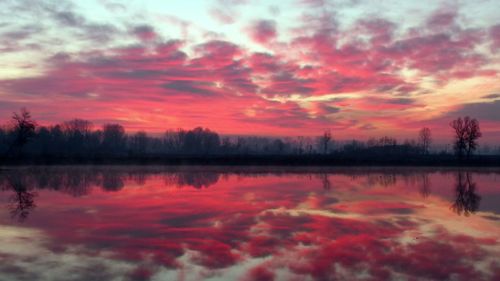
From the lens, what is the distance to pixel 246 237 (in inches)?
614

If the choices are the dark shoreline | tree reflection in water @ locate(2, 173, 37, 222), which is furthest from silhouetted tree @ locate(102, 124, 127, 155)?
tree reflection in water @ locate(2, 173, 37, 222)

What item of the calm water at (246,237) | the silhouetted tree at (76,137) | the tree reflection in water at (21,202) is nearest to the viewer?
the calm water at (246,237)

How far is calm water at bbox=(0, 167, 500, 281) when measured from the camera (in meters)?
11.5

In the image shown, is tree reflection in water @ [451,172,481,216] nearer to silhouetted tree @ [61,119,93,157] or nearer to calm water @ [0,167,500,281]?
calm water @ [0,167,500,281]

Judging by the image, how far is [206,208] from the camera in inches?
900

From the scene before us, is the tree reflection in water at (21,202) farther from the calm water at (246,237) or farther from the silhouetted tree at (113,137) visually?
the silhouetted tree at (113,137)

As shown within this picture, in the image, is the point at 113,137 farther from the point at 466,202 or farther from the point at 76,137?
the point at 466,202

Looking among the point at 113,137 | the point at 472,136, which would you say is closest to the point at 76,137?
the point at 113,137

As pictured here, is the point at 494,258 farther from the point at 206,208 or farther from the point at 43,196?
the point at 43,196

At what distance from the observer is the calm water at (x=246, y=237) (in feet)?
37.7

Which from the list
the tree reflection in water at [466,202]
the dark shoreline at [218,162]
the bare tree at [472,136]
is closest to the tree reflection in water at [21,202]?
the tree reflection in water at [466,202]

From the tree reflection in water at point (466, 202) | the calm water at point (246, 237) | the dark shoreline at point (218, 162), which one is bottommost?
the calm water at point (246, 237)

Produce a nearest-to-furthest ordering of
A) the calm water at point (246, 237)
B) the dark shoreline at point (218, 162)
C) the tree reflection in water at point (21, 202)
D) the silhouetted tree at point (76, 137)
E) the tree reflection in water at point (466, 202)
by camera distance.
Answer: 1. the calm water at point (246, 237)
2. the tree reflection in water at point (21, 202)
3. the tree reflection in water at point (466, 202)
4. the dark shoreline at point (218, 162)
5. the silhouetted tree at point (76, 137)

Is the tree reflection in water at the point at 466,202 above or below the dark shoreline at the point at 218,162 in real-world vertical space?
below
